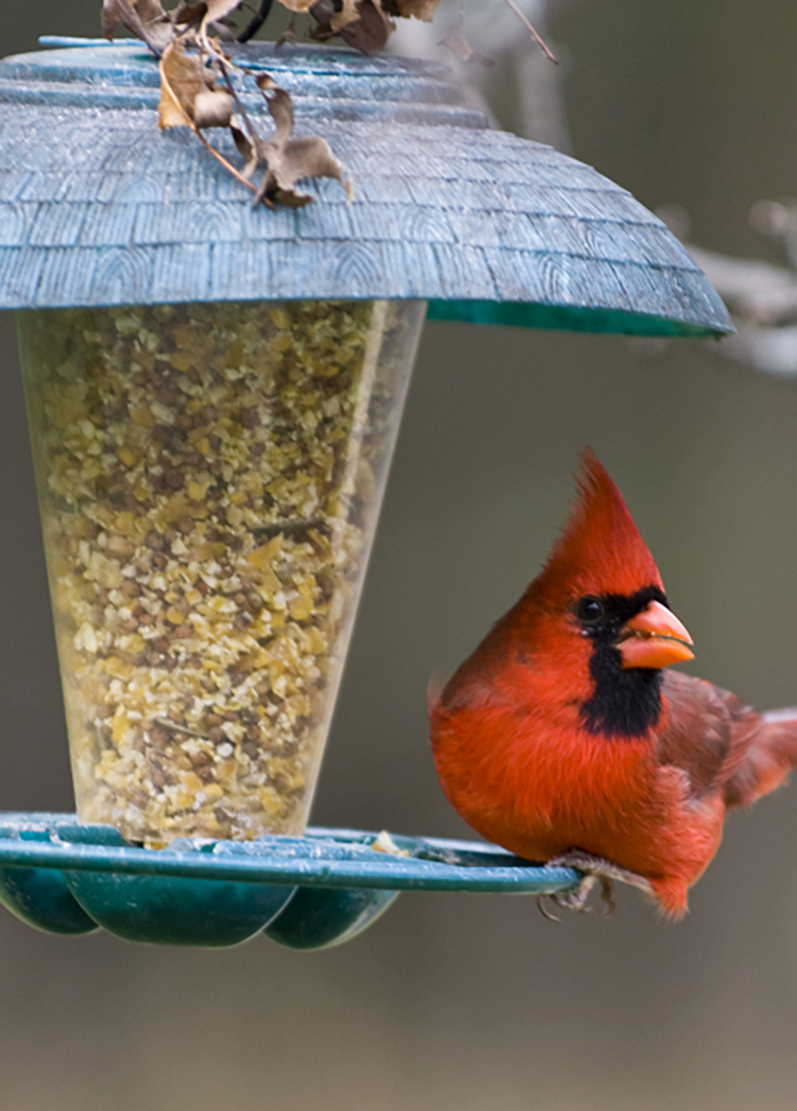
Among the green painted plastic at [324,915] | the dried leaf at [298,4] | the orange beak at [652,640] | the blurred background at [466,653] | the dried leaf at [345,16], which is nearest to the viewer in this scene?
the dried leaf at [298,4]

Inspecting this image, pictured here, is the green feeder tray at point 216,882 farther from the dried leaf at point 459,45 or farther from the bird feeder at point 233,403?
the dried leaf at point 459,45

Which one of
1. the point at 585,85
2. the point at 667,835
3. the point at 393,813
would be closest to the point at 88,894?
the point at 667,835

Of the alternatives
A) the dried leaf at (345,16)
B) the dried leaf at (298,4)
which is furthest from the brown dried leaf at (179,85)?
the dried leaf at (345,16)

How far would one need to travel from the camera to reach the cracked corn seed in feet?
5.24

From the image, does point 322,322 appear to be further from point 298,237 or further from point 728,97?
point 728,97

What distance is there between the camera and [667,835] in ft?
7.07

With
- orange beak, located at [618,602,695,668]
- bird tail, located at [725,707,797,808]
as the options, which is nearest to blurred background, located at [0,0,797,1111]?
bird tail, located at [725,707,797,808]

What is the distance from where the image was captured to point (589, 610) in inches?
79.9

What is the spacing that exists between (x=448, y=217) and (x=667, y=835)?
3.57ft

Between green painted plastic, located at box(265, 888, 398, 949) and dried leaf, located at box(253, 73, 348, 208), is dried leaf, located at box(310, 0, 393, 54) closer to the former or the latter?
dried leaf, located at box(253, 73, 348, 208)

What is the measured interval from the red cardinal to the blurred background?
2.35m

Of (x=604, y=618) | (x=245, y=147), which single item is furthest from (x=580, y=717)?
(x=245, y=147)

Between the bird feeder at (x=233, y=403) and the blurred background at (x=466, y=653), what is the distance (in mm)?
2757

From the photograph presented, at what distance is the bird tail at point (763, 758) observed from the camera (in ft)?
8.71
